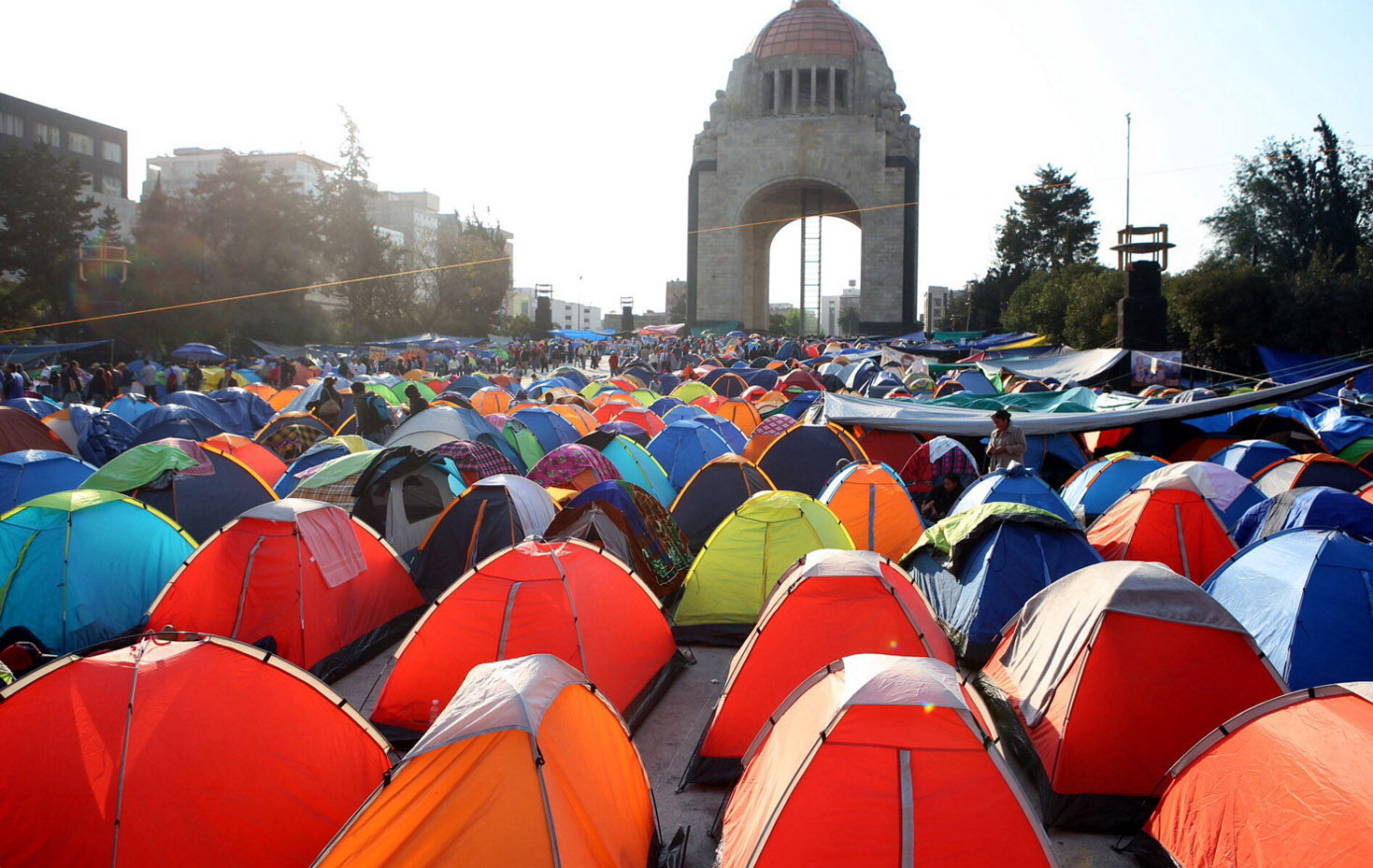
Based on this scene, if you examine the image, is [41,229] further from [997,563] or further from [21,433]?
[997,563]

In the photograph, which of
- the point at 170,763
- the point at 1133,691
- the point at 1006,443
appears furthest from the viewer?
the point at 1006,443

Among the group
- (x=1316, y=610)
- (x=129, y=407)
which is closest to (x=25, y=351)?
(x=129, y=407)

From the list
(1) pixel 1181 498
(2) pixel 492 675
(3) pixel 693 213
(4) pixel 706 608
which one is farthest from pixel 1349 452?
(3) pixel 693 213

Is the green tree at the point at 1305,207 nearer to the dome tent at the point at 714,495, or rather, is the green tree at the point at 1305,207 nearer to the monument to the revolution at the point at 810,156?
the monument to the revolution at the point at 810,156

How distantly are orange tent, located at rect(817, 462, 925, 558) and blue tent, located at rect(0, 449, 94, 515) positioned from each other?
327 inches

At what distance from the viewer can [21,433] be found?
12547 mm

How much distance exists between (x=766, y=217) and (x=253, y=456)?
164ft

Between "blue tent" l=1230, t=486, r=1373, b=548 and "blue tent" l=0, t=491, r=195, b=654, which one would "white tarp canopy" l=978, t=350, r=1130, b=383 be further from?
"blue tent" l=0, t=491, r=195, b=654

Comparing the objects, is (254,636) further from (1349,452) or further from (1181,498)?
(1349,452)

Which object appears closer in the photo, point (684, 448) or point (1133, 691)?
point (1133, 691)

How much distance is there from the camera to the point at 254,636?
6.77 m

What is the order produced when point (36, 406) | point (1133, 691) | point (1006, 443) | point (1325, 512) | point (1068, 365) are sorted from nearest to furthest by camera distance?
point (1133, 691) → point (1325, 512) → point (1006, 443) → point (36, 406) → point (1068, 365)

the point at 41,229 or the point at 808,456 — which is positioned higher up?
the point at 41,229

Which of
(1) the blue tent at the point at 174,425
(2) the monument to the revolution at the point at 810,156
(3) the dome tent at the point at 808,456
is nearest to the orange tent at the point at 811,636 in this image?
(3) the dome tent at the point at 808,456
